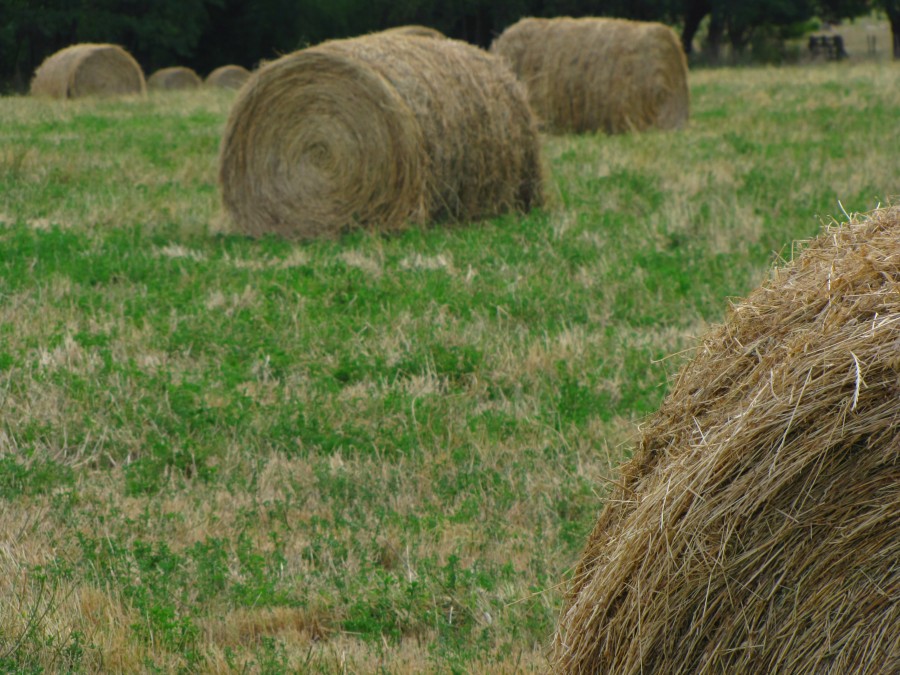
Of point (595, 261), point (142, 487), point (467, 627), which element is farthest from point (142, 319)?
point (467, 627)

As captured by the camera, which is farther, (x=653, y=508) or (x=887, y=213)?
(x=887, y=213)

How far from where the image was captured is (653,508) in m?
2.88

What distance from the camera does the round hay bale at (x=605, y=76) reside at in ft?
55.7

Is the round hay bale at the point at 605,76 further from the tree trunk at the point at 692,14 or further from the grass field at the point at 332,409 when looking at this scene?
the tree trunk at the point at 692,14

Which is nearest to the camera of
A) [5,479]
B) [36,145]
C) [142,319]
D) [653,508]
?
[653,508]

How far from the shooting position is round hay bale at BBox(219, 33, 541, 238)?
10016 mm

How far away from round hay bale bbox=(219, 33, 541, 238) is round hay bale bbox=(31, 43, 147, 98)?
1635cm

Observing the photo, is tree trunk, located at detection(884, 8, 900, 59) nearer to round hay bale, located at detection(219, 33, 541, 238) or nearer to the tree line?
the tree line

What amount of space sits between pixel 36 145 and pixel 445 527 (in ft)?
37.9

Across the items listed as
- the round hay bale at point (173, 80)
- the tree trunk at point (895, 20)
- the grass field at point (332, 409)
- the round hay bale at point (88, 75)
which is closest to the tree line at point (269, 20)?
the tree trunk at point (895, 20)

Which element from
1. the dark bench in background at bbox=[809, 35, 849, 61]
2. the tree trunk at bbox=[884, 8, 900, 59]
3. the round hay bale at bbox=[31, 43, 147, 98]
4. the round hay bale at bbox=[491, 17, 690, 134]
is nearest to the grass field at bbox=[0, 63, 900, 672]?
the round hay bale at bbox=[491, 17, 690, 134]

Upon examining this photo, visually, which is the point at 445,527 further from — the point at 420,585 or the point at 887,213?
the point at 887,213

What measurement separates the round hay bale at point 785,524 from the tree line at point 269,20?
120 ft

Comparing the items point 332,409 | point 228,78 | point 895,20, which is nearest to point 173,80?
point 228,78
